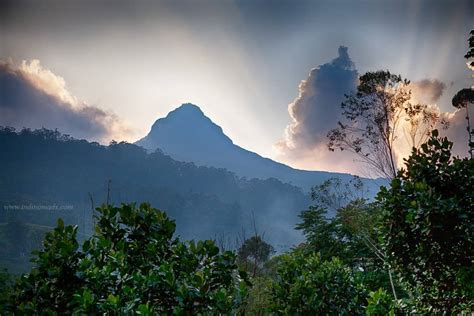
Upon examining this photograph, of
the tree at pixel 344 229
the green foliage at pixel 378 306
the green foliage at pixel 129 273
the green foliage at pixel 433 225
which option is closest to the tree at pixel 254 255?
the green foliage at pixel 129 273

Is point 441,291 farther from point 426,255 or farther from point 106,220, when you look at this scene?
point 106,220

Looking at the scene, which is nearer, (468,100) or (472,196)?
(472,196)

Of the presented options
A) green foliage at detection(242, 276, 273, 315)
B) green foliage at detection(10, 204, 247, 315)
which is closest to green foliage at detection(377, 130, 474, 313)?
green foliage at detection(10, 204, 247, 315)

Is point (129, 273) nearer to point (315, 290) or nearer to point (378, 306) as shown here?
point (378, 306)

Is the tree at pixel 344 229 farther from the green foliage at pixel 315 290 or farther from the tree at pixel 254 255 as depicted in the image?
the green foliage at pixel 315 290

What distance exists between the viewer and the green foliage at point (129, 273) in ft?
9.04

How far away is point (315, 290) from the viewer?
479 cm

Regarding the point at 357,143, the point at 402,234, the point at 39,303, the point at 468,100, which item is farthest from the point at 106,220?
the point at 468,100

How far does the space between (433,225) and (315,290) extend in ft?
6.14

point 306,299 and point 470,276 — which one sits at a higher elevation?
point 470,276

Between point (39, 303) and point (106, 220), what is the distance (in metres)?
0.96

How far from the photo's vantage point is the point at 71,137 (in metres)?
175

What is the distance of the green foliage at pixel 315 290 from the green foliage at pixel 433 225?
0.79 meters

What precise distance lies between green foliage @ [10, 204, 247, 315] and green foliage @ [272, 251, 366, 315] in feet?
5.91
